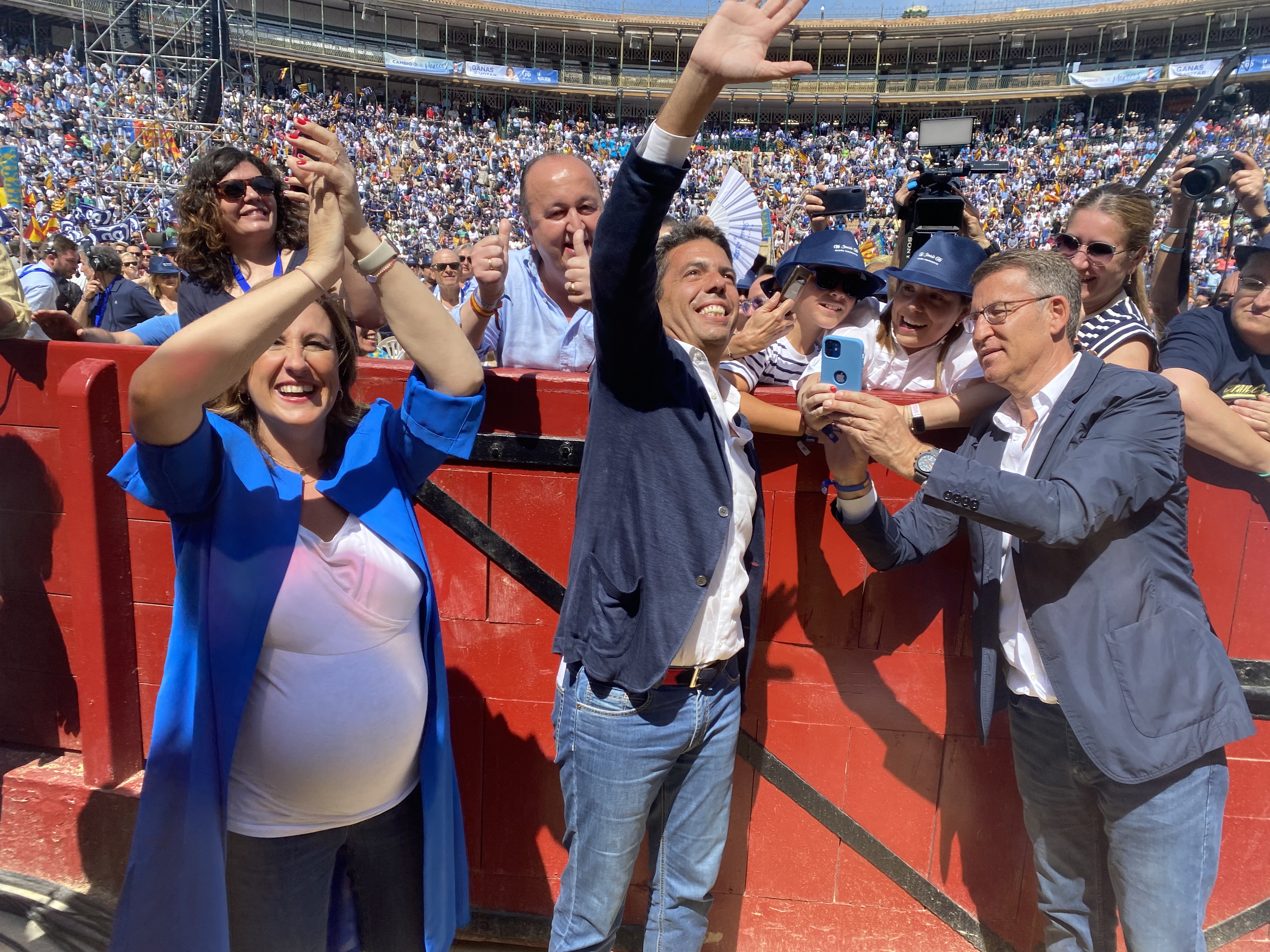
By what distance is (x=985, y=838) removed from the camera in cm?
259

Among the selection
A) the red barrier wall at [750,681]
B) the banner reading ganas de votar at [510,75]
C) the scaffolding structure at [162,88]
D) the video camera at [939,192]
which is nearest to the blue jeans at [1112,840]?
the red barrier wall at [750,681]

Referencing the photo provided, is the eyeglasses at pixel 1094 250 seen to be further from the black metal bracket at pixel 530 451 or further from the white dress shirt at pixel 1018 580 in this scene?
the black metal bracket at pixel 530 451

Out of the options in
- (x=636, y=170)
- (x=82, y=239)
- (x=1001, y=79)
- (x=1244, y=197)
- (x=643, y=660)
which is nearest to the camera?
(x=636, y=170)

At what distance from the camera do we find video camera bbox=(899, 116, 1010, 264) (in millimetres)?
3033

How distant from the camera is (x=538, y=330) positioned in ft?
9.21

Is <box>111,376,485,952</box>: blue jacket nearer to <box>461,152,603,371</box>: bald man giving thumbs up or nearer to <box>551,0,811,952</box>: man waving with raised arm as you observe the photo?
<box>551,0,811,952</box>: man waving with raised arm

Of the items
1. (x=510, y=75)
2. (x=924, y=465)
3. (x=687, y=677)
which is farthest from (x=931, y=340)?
(x=510, y=75)

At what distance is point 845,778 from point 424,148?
36.8 metres

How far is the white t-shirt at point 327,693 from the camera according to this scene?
1736 millimetres

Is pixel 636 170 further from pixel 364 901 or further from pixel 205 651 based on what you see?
pixel 364 901

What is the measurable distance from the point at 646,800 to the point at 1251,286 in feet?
7.65

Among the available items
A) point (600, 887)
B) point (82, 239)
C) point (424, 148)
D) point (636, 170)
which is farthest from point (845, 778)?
point (424, 148)

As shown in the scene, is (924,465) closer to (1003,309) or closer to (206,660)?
(1003,309)

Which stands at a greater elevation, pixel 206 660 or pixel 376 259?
pixel 376 259
